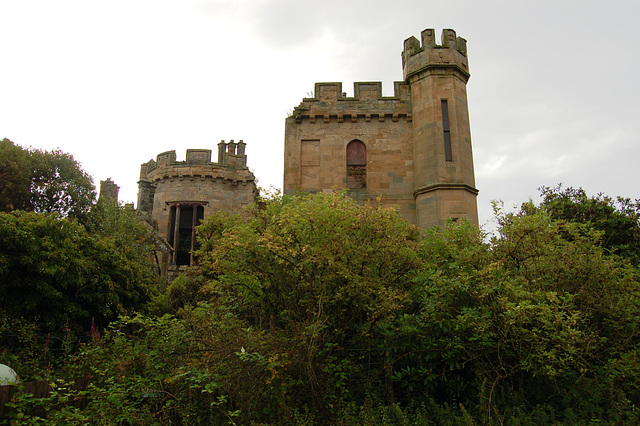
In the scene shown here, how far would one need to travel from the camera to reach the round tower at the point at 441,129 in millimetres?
15172

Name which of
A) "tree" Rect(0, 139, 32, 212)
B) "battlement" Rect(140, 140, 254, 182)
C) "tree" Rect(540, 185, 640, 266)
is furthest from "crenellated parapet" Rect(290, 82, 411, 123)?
"tree" Rect(0, 139, 32, 212)

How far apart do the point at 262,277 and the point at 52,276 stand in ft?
23.2

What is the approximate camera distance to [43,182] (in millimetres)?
20266

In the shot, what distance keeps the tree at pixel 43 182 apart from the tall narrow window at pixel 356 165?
13.1m

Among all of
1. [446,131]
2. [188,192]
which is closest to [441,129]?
[446,131]

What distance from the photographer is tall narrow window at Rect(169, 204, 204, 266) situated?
87.1 ft

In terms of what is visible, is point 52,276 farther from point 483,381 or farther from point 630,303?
point 630,303

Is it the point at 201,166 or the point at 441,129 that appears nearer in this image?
the point at 441,129

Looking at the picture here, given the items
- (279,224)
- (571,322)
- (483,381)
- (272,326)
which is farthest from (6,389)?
(571,322)

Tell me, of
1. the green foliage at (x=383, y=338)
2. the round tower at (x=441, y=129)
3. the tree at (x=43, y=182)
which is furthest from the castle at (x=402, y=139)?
the tree at (x=43, y=182)

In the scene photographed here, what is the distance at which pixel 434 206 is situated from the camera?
50.0ft

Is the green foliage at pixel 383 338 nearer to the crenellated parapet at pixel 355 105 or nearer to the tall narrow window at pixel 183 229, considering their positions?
the crenellated parapet at pixel 355 105

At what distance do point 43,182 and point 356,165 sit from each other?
14.8 metres

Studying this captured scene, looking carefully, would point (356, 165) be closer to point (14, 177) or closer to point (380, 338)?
point (380, 338)
